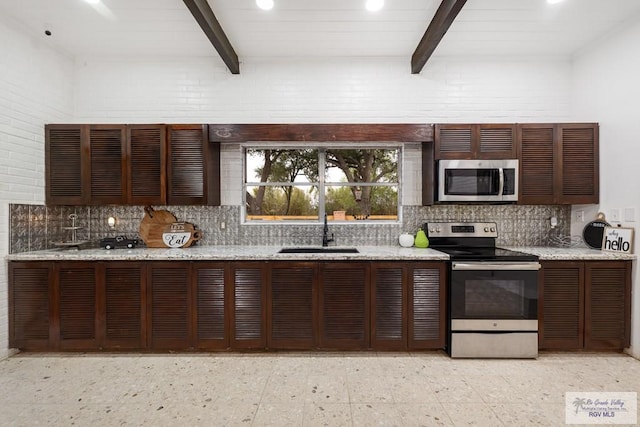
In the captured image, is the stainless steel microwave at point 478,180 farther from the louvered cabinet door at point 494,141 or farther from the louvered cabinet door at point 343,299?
the louvered cabinet door at point 343,299

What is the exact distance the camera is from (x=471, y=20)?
287 centimetres

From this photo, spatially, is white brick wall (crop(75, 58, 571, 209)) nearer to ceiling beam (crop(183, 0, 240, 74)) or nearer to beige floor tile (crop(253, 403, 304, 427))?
ceiling beam (crop(183, 0, 240, 74))

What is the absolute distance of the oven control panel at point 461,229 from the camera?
347 centimetres

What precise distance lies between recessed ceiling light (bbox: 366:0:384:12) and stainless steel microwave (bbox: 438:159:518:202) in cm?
152

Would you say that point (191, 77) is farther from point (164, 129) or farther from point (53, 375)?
point (53, 375)

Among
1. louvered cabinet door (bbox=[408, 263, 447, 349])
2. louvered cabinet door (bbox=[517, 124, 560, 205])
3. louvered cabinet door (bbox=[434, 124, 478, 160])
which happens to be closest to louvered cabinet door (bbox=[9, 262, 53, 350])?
louvered cabinet door (bbox=[408, 263, 447, 349])

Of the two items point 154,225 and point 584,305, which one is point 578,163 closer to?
point 584,305

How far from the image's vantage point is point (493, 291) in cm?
282

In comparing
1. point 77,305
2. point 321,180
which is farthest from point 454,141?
point 77,305

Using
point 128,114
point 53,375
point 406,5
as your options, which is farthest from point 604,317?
point 128,114

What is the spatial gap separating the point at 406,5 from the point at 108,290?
3.62m

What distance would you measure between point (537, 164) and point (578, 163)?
0.41m

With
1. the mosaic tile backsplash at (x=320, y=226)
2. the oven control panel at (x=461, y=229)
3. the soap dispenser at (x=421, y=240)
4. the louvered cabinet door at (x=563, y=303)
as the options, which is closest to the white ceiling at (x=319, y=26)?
the mosaic tile backsplash at (x=320, y=226)

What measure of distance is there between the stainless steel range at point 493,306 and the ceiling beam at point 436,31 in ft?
6.51
